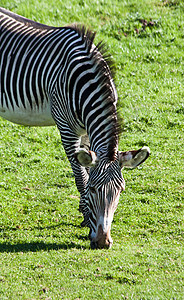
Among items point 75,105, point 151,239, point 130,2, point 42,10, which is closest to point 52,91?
point 75,105

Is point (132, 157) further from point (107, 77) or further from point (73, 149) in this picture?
point (73, 149)

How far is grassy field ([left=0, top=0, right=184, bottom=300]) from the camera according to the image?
22.2 feet

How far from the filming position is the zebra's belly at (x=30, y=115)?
8984mm

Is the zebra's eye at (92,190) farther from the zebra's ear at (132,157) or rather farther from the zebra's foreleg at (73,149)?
the zebra's foreleg at (73,149)

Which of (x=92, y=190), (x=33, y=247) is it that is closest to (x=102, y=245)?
(x=92, y=190)

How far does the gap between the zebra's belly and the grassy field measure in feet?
5.65

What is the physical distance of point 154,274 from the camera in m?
6.86

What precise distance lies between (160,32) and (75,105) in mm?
10562

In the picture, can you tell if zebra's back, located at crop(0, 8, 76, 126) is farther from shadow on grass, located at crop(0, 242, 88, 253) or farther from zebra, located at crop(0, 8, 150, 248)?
shadow on grass, located at crop(0, 242, 88, 253)

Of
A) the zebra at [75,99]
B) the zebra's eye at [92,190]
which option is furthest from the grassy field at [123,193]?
the zebra's eye at [92,190]

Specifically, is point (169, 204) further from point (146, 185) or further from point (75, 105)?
point (75, 105)

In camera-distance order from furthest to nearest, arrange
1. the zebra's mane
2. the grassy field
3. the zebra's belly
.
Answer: the zebra's belly → the zebra's mane → the grassy field

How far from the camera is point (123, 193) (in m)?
10.2

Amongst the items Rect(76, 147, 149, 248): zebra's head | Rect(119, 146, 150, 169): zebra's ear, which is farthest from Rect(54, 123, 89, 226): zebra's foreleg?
Rect(119, 146, 150, 169): zebra's ear
